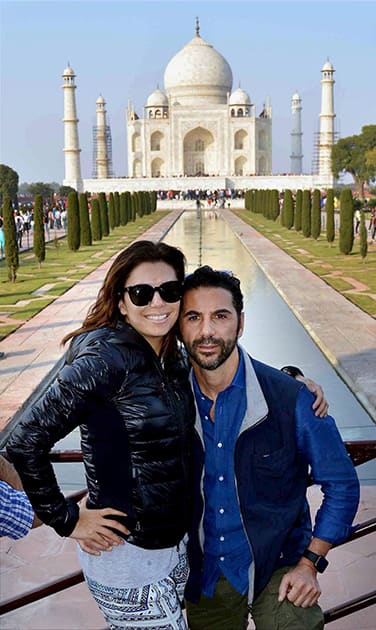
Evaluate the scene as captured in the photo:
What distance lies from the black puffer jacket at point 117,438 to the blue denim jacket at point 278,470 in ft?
0.31

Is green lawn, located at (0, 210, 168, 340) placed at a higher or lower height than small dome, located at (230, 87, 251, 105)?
lower

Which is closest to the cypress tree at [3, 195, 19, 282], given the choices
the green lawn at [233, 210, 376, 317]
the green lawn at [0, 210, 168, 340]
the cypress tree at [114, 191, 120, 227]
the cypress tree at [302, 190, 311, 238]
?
the green lawn at [0, 210, 168, 340]

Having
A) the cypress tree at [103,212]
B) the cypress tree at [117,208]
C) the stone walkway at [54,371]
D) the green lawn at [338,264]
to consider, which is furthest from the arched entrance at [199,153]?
the stone walkway at [54,371]

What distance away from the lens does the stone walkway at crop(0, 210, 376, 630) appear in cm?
235

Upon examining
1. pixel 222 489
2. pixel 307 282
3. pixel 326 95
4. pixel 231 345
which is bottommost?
pixel 307 282

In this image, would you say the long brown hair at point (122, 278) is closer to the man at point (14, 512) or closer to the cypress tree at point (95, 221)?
the man at point (14, 512)

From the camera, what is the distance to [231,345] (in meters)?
A: 1.38

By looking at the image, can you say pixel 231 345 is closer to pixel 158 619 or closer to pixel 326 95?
pixel 158 619

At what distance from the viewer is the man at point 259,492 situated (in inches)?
52.2

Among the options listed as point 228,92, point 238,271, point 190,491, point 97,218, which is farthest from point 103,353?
point 228,92

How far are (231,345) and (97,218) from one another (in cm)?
1648

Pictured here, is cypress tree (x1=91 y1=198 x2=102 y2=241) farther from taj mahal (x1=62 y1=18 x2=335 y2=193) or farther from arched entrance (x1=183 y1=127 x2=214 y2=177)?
arched entrance (x1=183 y1=127 x2=214 y2=177)

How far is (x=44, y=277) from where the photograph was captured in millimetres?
11047

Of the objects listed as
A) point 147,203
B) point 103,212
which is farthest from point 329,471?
point 147,203
